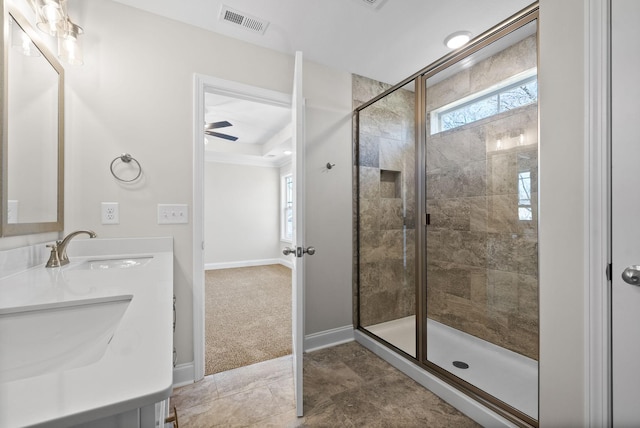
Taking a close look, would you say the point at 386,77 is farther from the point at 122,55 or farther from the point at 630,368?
the point at 630,368

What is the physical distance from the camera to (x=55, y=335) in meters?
0.66

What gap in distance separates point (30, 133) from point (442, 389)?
8.36 ft

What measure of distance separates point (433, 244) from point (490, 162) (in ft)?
2.67

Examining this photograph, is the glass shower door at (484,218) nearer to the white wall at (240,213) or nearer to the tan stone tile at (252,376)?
the tan stone tile at (252,376)

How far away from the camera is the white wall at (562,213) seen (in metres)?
1.02

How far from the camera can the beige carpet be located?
2143 millimetres

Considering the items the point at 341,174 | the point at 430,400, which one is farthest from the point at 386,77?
the point at 430,400

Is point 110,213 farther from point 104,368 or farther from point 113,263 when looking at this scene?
point 104,368

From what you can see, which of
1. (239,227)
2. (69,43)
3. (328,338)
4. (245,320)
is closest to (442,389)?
(328,338)

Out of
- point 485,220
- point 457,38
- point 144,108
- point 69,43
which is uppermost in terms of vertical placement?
point 457,38

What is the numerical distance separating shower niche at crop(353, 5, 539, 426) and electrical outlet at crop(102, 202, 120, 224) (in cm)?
179

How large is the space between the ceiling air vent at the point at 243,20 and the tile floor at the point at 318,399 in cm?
242

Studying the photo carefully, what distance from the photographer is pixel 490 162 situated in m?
2.21

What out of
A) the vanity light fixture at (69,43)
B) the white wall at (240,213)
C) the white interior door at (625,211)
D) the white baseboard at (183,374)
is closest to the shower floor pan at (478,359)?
the white interior door at (625,211)
